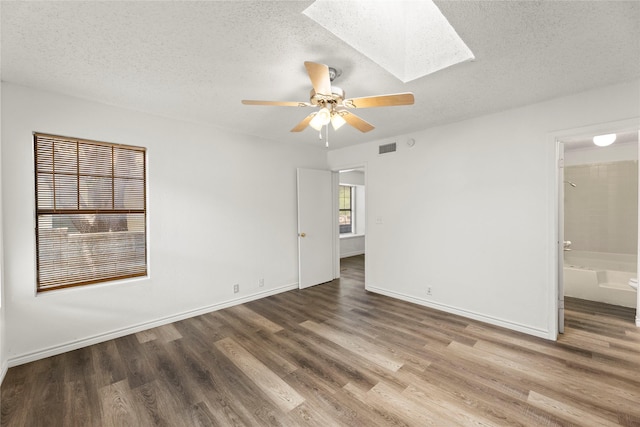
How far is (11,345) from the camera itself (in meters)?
2.29

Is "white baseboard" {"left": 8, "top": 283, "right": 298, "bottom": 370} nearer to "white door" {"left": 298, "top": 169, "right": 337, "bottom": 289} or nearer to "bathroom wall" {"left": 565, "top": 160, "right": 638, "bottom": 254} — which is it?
"white door" {"left": 298, "top": 169, "right": 337, "bottom": 289}

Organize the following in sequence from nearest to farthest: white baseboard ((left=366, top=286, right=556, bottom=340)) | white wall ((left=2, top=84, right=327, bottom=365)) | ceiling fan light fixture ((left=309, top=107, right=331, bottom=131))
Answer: ceiling fan light fixture ((left=309, top=107, right=331, bottom=131))
white wall ((left=2, top=84, right=327, bottom=365))
white baseboard ((left=366, top=286, right=556, bottom=340))

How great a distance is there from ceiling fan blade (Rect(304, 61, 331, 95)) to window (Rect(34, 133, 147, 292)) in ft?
7.84

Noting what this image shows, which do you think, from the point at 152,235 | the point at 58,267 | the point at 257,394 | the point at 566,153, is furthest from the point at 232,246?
the point at 566,153

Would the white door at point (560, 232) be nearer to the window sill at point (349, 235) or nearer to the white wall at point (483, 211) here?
the white wall at point (483, 211)

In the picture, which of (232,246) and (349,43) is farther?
(232,246)

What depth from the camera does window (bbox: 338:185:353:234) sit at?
772 centimetres

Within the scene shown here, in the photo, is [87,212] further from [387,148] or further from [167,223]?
[387,148]

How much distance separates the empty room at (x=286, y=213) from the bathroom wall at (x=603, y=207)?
1.3 inches

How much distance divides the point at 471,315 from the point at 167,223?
3.94 metres

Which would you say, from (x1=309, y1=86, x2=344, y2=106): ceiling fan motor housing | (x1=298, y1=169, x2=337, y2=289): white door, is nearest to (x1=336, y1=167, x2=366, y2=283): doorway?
(x1=298, y1=169, x2=337, y2=289): white door

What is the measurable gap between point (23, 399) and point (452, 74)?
4.16 m

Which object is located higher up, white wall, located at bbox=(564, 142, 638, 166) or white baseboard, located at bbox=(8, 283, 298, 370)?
white wall, located at bbox=(564, 142, 638, 166)

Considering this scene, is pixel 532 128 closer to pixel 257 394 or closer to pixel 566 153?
pixel 566 153
